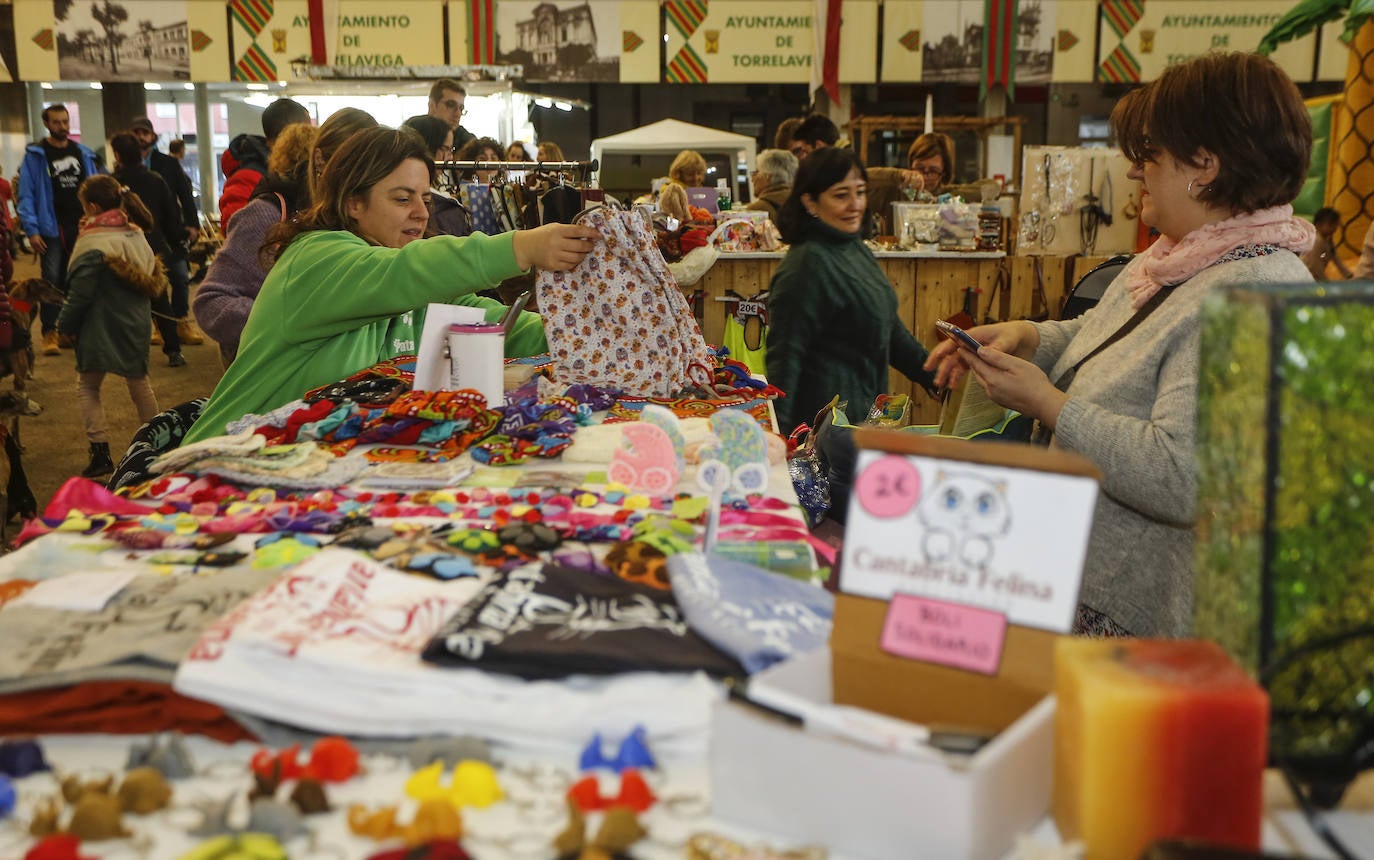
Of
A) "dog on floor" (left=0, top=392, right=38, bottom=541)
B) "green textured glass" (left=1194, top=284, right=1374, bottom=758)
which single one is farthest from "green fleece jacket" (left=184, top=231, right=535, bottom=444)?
"dog on floor" (left=0, top=392, right=38, bottom=541)

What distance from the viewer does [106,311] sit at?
6148 mm

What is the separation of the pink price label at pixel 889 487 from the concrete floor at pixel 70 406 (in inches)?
203

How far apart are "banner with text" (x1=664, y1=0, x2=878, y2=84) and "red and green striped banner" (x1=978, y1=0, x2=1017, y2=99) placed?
1.23 m

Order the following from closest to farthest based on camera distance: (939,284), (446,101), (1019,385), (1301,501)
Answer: (1301,501) → (1019,385) → (446,101) → (939,284)

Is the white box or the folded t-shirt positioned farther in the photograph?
the folded t-shirt

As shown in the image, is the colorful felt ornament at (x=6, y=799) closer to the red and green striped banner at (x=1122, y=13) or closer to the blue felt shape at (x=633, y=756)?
the blue felt shape at (x=633, y=756)

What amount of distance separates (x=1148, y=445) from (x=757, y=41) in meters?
12.1

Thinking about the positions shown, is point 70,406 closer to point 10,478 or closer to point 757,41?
point 10,478

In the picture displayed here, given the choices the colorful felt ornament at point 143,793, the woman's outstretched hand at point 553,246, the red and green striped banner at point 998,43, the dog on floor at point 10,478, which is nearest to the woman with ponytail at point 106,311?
the dog on floor at point 10,478

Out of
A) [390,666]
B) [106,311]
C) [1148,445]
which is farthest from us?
[106,311]

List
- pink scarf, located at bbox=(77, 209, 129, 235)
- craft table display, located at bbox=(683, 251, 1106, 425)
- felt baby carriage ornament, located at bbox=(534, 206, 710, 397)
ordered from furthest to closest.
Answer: craft table display, located at bbox=(683, 251, 1106, 425) < pink scarf, located at bbox=(77, 209, 129, 235) < felt baby carriage ornament, located at bbox=(534, 206, 710, 397)

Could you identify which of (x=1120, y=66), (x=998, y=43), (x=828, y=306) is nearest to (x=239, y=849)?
(x=828, y=306)

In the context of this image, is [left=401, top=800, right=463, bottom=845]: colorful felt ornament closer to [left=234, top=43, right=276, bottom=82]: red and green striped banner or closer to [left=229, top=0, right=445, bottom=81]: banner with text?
[left=229, top=0, right=445, bottom=81]: banner with text

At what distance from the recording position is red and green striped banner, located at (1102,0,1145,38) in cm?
1277
